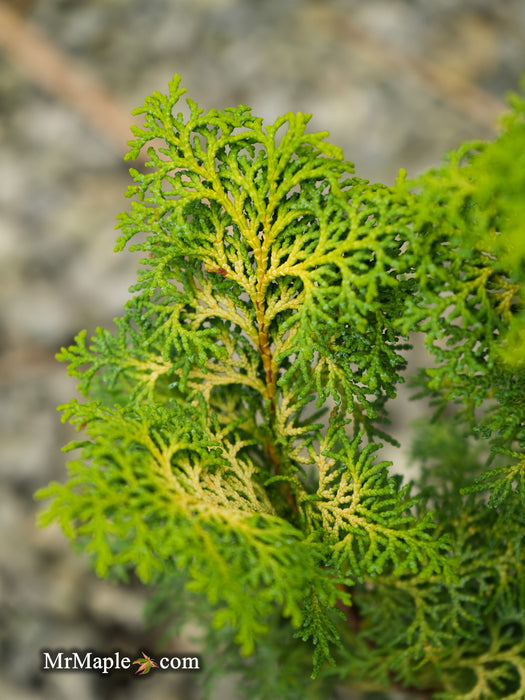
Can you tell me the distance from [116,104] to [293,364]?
5.06 feet

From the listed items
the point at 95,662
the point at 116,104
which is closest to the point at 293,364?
the point at 95,662

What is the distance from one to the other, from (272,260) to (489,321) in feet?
0.61

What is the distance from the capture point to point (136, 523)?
0.45m

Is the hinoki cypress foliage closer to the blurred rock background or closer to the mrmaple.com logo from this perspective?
the mrmaple.com logo

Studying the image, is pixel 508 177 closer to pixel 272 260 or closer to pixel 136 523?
pixel 272 260

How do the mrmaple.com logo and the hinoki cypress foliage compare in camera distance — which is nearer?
the hinoki cypress foliage

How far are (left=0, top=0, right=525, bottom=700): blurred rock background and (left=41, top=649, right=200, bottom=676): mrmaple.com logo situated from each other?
0.45 ft

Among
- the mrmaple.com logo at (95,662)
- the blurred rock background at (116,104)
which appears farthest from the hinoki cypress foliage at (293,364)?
the blurred rock background at (116,104)

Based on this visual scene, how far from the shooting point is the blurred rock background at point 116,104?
1434mm

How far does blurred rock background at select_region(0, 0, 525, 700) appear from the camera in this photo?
Result: 4.70 ft

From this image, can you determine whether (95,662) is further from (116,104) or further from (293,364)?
(116,104)

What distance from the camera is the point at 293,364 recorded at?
556 mm

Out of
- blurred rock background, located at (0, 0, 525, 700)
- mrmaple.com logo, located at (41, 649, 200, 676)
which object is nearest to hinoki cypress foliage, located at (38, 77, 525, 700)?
mrmaple.com logo, located at (41, 649, 200, 676)

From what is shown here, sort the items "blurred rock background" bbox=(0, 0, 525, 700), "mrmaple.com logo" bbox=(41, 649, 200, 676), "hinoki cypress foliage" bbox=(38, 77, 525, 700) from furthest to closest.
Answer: "blurred rock background" bbox=(0, 0, 525, 700) → "mrmaple.com logo" bbox=(41, 649, 200, 676) → "hinoki cypress foliage" bbox=(38, 77, 525, 700)
